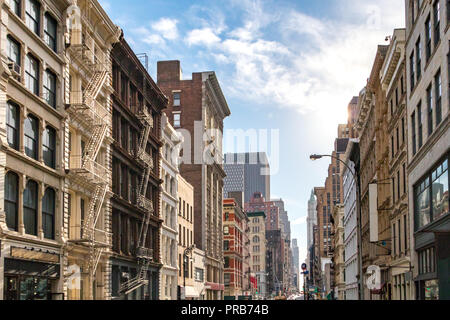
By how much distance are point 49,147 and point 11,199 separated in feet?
21.6

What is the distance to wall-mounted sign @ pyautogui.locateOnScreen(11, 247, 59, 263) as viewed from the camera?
102ft

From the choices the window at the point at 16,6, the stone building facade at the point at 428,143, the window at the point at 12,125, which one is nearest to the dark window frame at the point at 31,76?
the window at the point at 12,125

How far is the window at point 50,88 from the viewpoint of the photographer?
3655 cm

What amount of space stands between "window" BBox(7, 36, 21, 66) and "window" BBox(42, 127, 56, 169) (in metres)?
5.34

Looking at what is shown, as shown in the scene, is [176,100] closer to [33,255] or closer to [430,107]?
[33,255]

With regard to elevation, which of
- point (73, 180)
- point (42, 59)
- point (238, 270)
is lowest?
point (238, 270)

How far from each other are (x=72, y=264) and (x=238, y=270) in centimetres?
10197

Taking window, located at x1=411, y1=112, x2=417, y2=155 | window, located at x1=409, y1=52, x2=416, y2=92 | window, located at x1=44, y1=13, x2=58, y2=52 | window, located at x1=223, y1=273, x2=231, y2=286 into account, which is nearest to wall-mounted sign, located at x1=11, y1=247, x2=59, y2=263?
window, located at x1=44, y1=13, x2=58, y2=52

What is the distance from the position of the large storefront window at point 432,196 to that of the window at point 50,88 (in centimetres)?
2199

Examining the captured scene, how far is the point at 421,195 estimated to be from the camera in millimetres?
35281

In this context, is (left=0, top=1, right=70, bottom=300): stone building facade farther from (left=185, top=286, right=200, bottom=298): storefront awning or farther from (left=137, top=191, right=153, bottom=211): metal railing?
(left=185, top=286, right=200, bottom=298): storefront awning

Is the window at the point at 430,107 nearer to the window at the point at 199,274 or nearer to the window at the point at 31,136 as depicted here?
the window at the point at 31,136

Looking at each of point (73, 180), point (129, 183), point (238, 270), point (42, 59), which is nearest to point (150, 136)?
point (129, 183)
